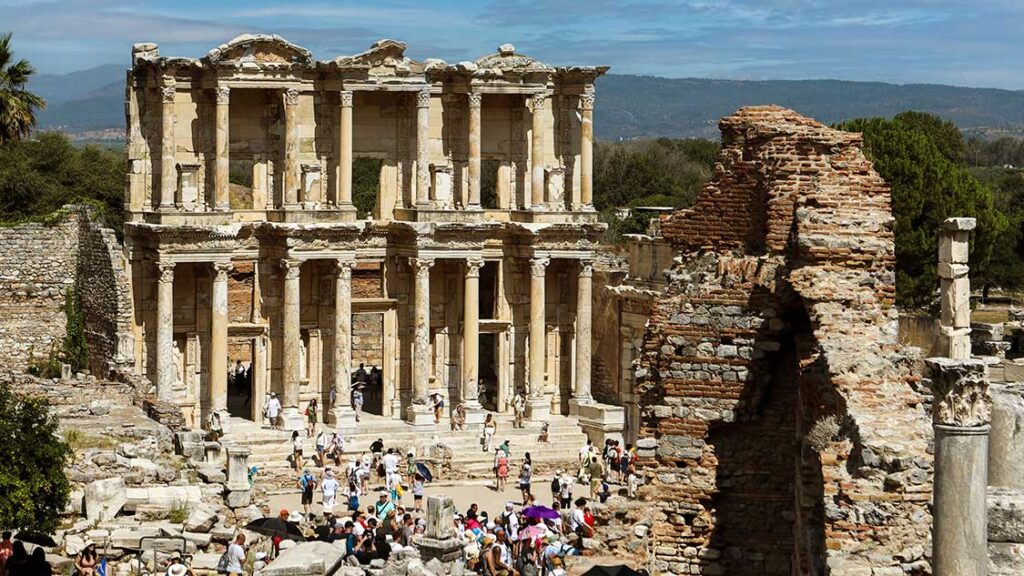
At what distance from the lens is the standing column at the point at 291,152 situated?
42.6 m

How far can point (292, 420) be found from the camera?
137 feet

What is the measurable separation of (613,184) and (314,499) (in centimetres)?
5462

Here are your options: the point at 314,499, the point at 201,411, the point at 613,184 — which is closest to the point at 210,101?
the point at 201,411

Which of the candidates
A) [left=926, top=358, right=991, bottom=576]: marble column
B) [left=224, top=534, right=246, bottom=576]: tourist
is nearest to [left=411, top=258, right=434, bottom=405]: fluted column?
[left=224, top=534, right=246, bottom=576]: tourist

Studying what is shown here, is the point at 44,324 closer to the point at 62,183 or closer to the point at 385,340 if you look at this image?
the point at 385,340

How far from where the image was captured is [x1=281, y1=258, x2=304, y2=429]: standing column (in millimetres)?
42094

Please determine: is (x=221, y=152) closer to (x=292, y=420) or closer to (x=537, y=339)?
(x=292, y=420)

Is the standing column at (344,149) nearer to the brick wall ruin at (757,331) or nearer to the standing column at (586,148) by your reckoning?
the standing column at (586,148)

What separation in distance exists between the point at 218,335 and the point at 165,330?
47.6 inches

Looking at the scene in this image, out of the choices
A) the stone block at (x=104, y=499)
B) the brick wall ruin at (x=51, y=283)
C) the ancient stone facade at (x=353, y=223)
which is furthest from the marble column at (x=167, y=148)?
the stone block at (x=104, y=499)

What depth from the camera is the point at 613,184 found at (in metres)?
90.6

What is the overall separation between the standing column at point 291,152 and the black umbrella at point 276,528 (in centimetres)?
1376

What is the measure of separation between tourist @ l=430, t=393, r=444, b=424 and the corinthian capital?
30.1 meters

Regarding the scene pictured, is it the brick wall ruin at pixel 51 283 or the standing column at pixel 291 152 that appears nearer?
the standing column at pixel 291 152
